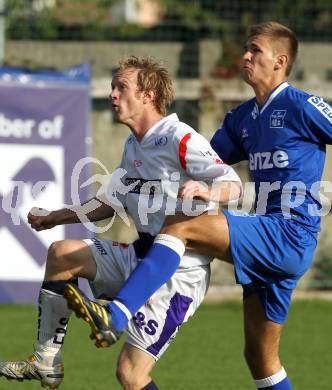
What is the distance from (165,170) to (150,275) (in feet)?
1.86

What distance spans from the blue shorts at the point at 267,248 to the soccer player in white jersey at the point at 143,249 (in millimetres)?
171

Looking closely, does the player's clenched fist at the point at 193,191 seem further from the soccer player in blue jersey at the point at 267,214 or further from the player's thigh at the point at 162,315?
the player's thigh at the point at 162,315

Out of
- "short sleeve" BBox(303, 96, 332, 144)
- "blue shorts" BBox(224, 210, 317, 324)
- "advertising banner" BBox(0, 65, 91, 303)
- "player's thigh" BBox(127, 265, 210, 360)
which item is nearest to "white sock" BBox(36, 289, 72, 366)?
"player's thigh" BBox(127, 265, 210, 360)

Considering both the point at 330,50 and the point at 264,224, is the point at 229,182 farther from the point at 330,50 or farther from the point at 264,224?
the point at 330,50

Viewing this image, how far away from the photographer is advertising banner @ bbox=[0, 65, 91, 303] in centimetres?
1007

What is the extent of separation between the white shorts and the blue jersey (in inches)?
22.4

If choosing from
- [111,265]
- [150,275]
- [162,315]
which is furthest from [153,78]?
[162,315]

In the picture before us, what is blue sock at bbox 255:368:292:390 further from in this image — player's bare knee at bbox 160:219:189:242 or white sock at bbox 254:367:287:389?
player's bare knee at bbox 160:219:189:242

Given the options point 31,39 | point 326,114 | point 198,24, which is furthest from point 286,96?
point 198,24

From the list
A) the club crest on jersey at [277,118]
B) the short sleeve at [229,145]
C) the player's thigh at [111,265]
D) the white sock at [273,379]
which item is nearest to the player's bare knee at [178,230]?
the player's thigh at [111,265]

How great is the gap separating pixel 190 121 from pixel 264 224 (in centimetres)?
695

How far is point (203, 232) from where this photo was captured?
188 inches

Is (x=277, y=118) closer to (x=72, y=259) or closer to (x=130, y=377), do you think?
(x=72, y=259)

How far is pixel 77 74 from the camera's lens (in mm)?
10477
